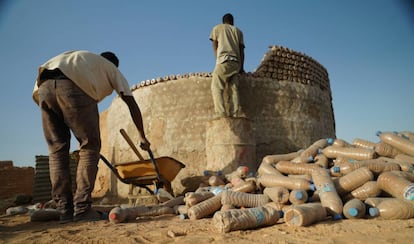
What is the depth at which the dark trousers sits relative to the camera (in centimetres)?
310

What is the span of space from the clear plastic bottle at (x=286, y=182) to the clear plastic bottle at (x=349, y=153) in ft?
3.95

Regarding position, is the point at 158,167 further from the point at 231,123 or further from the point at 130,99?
the point at 231,123

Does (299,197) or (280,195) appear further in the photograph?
(280,195)

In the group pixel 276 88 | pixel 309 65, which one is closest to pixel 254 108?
pixel 276 88

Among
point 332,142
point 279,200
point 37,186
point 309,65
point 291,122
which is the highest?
point 309,65

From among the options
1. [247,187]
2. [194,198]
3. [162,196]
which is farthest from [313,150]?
[162,196]

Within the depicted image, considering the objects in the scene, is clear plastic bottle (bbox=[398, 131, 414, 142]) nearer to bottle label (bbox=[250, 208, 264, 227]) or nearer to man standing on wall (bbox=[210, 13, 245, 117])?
man standing on wall (bbox=[210, 13, 245, 117])

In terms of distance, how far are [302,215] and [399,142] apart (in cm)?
264

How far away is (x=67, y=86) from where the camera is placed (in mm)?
3137

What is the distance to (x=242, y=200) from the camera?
318 centimetres

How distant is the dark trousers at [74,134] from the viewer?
310 cm

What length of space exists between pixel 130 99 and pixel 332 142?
3410 mm

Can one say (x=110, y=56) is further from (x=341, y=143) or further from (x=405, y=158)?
(x=405, y=158)

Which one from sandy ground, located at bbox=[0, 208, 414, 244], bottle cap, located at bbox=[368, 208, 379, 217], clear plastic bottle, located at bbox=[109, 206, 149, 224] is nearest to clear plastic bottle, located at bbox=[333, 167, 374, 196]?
bottle cap, located at bbox=[368, 208, 379, 217]
